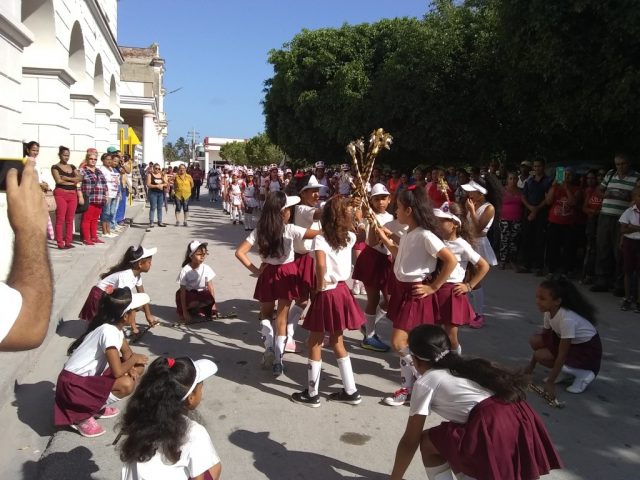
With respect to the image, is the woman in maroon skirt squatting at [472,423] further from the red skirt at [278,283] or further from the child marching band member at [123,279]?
the child marching band member at [123,279]

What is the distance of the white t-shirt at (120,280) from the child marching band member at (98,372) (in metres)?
1.47

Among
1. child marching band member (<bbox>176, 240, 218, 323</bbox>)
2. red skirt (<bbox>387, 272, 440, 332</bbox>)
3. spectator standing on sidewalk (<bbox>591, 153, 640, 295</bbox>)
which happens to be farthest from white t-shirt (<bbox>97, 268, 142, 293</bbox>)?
spectator standing on sidewalk (<bbox>591, 153, 640, 295</bbox>)

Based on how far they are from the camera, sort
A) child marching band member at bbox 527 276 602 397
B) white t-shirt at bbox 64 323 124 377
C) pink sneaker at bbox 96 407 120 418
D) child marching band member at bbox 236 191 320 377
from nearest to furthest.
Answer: white t-shirt at bbox 64 323 124 377 → pink sneaker at bbox 96 407 120 418 → child marching band member at bbox 527 276 602 397 → child marching band member at bbox 236 191 320 377

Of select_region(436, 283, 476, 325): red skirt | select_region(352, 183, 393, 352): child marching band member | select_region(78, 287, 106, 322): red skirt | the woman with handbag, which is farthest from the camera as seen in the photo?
the woman with handbag

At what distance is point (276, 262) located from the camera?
5293mm

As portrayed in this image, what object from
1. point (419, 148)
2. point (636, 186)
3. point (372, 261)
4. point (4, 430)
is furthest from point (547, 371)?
point (419, 148)

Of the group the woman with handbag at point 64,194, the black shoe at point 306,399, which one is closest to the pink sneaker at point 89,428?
the black shoe at point 306,399

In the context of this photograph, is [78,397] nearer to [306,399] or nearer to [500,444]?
[306,399]

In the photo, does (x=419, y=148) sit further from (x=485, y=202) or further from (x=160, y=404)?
(x=160, y=404)

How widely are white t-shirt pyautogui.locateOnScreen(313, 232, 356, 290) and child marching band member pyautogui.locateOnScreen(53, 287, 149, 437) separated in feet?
4.96

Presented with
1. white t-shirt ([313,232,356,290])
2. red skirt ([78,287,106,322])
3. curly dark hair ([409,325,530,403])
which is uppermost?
white t-shirt ([313,232,356,290])

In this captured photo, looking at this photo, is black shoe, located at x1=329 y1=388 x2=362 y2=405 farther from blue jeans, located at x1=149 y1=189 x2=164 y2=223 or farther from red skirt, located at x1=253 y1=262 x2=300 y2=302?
blue jeans, located at x1=149 y1=189 x2=164 y2=223

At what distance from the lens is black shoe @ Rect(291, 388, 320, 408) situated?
4469mm

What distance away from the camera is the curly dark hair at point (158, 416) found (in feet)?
8.87
